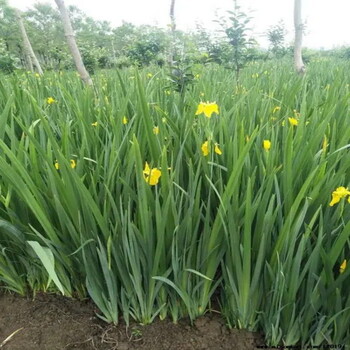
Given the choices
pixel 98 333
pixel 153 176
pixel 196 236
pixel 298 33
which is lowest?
pixel 98 333

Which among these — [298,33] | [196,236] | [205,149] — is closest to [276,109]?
[205,149]

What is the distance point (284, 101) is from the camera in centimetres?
144

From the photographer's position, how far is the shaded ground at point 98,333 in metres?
0.79

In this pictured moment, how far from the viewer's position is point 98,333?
82cm

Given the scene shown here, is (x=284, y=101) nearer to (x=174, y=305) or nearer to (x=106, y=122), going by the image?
(x=106, y=122)

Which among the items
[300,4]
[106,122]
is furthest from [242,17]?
[106,122]

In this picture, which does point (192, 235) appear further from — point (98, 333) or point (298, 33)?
point (298, 33)

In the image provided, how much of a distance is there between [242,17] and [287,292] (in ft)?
10.8

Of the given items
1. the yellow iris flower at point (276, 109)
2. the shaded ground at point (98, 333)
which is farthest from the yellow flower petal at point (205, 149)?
the yellow iris flower at point (276, 109)

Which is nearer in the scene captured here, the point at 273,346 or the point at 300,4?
the point at 273,346

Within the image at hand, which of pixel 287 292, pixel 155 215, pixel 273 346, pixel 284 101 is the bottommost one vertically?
pixel 273 346

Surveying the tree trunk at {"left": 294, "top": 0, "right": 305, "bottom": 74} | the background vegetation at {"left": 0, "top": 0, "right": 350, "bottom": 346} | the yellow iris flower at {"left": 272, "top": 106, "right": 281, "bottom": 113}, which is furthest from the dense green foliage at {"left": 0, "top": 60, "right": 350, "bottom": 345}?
the tree trunk at {"left": 294, "top": 0, "right": 305, "bottom": 74}

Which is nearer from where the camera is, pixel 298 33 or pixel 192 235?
pixel 192 235

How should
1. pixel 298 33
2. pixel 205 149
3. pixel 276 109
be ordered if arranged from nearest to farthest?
pixel 205 149 → pixel 276 109 → pixel 298 33
